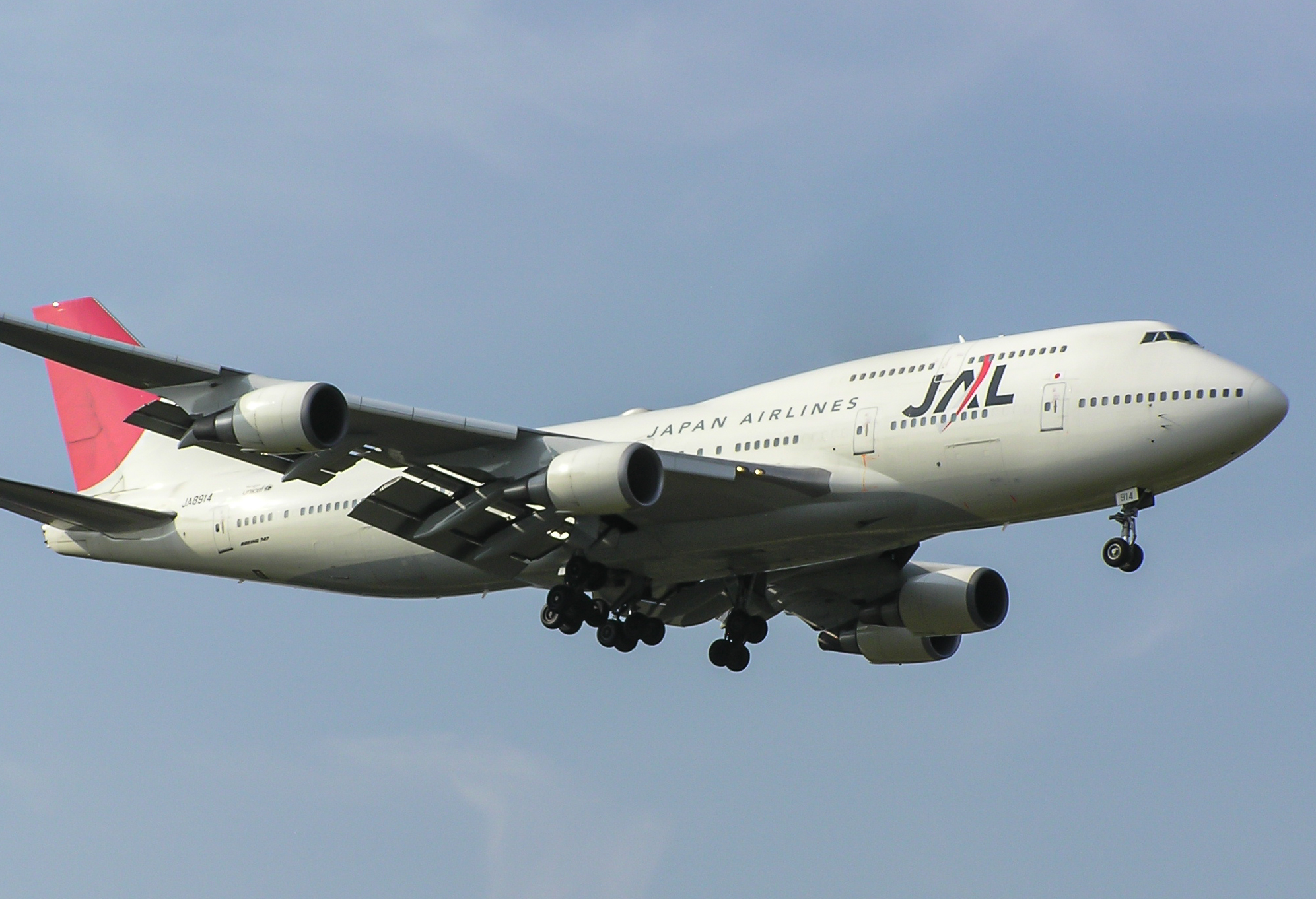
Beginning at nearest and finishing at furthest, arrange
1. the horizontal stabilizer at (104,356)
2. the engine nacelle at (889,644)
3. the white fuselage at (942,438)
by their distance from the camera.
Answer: the horizontal stabilizer at (104,356), the white fuselage at (942,438), the engine nacelle at (889,644)

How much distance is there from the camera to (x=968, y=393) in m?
29.0

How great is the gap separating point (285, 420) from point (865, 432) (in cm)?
1017

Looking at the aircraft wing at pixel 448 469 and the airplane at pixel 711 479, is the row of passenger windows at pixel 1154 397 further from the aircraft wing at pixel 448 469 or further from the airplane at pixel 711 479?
the aircraft wing at pixel 448 469

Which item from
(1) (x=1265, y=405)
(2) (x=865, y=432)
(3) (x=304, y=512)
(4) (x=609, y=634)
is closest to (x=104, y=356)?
(3) (x=304, y=512)

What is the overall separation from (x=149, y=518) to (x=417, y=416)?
36.0 ft

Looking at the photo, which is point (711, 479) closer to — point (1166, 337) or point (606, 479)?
point (606, 479)

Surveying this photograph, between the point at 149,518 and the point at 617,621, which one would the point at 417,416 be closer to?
the point at 617,621

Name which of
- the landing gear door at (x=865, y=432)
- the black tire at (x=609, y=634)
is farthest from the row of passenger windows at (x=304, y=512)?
the landing gear door at (x=865, y=432)

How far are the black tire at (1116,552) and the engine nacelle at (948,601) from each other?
274 inches

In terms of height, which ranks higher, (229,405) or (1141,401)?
(1141,401)

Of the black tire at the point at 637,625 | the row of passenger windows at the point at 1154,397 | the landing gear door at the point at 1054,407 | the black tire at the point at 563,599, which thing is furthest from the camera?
the black tire at the point at 637,625

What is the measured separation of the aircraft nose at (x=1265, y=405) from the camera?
2773 cm

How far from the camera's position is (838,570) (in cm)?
3600

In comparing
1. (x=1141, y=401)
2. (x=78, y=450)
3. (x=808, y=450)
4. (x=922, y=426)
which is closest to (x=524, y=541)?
(x=808, y=450)
